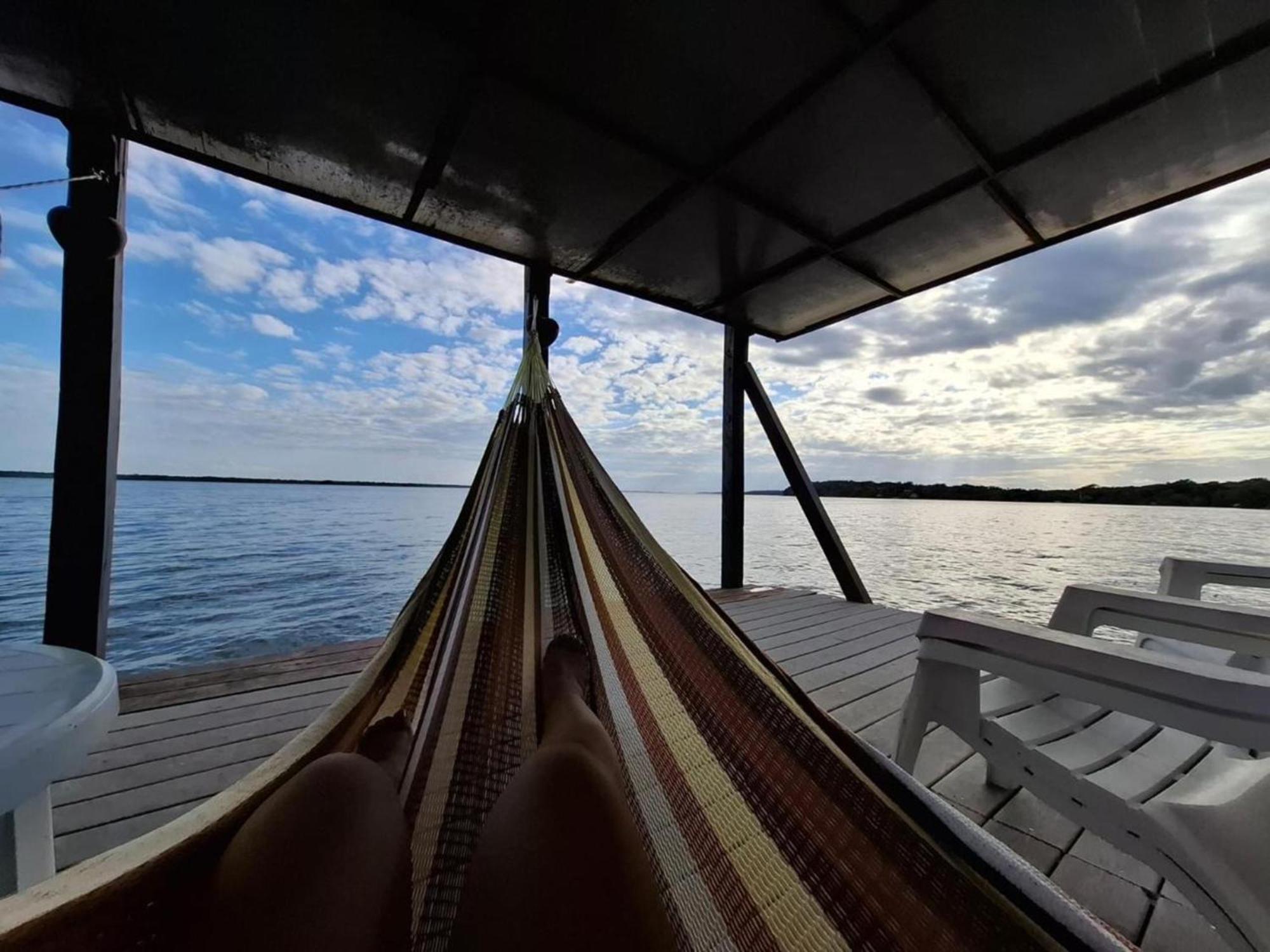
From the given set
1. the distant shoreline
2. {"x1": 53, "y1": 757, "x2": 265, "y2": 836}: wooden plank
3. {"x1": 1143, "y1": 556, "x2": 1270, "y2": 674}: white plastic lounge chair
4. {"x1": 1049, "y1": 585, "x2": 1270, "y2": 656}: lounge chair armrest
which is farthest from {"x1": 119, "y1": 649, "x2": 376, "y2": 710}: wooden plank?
the distant shoreline

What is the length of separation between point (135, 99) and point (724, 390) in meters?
2.79

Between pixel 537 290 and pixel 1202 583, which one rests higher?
pixel 537 290

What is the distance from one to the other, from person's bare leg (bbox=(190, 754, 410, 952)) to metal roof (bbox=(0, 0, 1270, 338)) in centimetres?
156

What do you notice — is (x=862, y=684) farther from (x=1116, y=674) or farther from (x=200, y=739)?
(x=200, y=739)

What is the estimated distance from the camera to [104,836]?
103cm

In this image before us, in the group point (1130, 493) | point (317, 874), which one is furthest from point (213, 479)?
point (1130, 493)

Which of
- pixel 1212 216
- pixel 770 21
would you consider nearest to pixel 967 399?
pixel 1212 216

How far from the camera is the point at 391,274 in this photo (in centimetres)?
792

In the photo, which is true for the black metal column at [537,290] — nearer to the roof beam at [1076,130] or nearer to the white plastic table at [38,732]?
the roof beam at [1076,130]

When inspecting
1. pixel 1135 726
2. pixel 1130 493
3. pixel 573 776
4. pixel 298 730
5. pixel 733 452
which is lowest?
pixel 298 730

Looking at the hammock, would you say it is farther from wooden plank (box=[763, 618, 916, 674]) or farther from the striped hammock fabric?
wooden plank (box=[763, 618, 916, 674])

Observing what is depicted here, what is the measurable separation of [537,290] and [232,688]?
1.90 metres

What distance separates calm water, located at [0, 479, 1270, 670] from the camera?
4188mm

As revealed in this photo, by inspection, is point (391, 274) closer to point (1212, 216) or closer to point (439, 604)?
point (439, 604)
